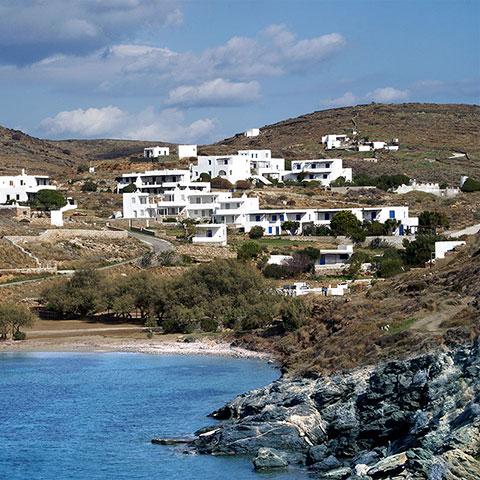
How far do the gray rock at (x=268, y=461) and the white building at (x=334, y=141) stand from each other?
118m

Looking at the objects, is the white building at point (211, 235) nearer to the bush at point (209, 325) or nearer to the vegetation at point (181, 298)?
the vegetation at point (181, 298)

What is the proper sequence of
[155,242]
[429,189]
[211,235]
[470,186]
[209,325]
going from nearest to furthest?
[209,325] < [155,242] < [211,235] < [470,186] < [429,189]

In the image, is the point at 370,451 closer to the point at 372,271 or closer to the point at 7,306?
the point at 7,306

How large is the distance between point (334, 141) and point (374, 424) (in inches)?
4757

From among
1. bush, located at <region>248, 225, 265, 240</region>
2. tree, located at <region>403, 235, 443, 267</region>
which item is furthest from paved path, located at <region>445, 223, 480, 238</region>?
bush, located at <region>248, 225, 265, 240</region>

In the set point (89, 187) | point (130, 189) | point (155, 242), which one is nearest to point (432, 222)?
point (155, 242)

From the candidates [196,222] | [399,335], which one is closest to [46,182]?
[196,222]

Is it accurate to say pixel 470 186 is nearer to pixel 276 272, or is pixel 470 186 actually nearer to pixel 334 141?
pixel 334 141

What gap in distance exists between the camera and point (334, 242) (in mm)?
82688

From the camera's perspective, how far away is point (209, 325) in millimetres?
56844

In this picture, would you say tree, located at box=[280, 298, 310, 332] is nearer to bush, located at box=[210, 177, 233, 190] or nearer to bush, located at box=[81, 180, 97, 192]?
bush, located at box=[210, 177, 233, 190]

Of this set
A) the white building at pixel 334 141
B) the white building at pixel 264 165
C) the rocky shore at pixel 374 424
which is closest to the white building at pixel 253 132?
the white building at pixel 334 141

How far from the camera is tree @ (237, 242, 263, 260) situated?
73188mm

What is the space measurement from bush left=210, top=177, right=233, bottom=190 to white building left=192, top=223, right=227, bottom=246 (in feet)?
73.6
